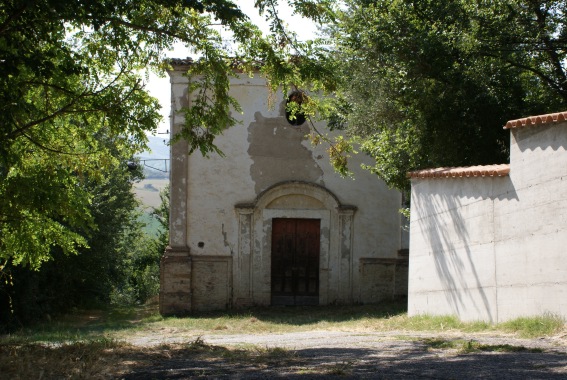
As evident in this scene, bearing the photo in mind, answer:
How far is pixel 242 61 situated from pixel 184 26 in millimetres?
942

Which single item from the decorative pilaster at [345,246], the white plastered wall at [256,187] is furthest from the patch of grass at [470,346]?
the white plastered wall at [256,187]

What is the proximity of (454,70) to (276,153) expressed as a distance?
6.71 m

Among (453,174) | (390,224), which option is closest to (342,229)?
(390,224)

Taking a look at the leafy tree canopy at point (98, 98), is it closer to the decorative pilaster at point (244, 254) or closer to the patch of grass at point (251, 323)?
the patch of grass at point (251, 323)

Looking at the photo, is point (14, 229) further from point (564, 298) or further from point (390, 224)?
point (390, 224)

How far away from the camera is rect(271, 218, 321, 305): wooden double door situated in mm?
20969

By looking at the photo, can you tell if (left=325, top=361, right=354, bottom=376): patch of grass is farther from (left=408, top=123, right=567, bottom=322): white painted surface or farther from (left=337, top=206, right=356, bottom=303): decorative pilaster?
(left=337, top=206, right=356, bottom=303): decorative pilaster

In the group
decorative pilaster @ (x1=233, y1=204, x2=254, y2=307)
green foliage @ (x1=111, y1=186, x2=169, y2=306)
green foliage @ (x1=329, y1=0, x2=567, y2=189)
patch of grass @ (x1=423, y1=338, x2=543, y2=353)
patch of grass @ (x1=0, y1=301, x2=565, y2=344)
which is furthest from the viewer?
green foliage @ (x1=111, y1=186, x2=169, y2=306)

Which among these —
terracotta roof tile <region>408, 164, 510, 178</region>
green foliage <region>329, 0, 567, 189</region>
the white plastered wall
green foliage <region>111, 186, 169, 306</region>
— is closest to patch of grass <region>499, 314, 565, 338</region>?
terracotta roof tile <region>408, 164, 510, 178</region>

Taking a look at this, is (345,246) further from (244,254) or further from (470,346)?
(470,346)

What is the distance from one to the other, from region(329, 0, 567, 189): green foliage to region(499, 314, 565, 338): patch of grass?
559 cm

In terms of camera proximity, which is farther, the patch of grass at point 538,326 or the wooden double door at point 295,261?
the wooden double door at point 295,261

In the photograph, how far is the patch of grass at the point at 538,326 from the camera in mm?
9992

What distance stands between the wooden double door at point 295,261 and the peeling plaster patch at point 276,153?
1.17 metres
